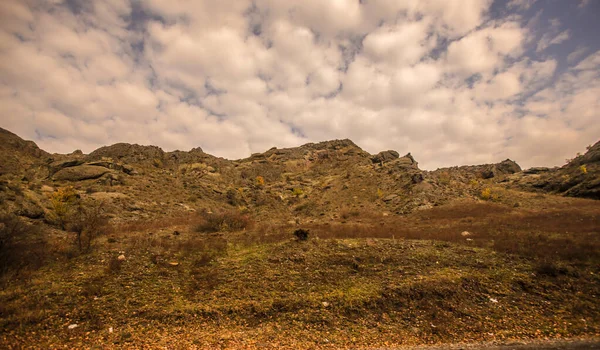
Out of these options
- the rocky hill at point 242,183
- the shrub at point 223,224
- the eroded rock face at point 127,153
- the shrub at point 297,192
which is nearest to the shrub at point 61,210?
the rocky hill at point 242,183

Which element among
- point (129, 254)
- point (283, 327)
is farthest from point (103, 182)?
point (283, 327)

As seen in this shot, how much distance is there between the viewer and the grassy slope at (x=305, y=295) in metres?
8.65

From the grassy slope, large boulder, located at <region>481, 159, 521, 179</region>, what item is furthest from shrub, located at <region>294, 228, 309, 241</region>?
large boulder, located at <region>481, 159, 521, 179</region>

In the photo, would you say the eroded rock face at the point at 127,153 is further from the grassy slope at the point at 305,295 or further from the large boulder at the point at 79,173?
the grassy slope at the point at 305,295

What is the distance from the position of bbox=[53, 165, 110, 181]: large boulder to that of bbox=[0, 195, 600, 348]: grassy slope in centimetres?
3609

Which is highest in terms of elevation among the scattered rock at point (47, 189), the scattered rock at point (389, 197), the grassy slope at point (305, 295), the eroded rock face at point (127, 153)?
the eroded rock face at point (127, 153)

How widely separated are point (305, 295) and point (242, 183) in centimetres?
5910

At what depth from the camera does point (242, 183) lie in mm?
67938

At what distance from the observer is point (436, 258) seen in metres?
14.4

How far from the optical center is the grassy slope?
28.4ft

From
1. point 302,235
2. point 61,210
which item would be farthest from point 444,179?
point 61,210

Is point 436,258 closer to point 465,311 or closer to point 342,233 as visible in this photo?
point 465,311

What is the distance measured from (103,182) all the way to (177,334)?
1702 inches

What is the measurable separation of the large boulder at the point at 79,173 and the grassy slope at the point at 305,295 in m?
36.1
